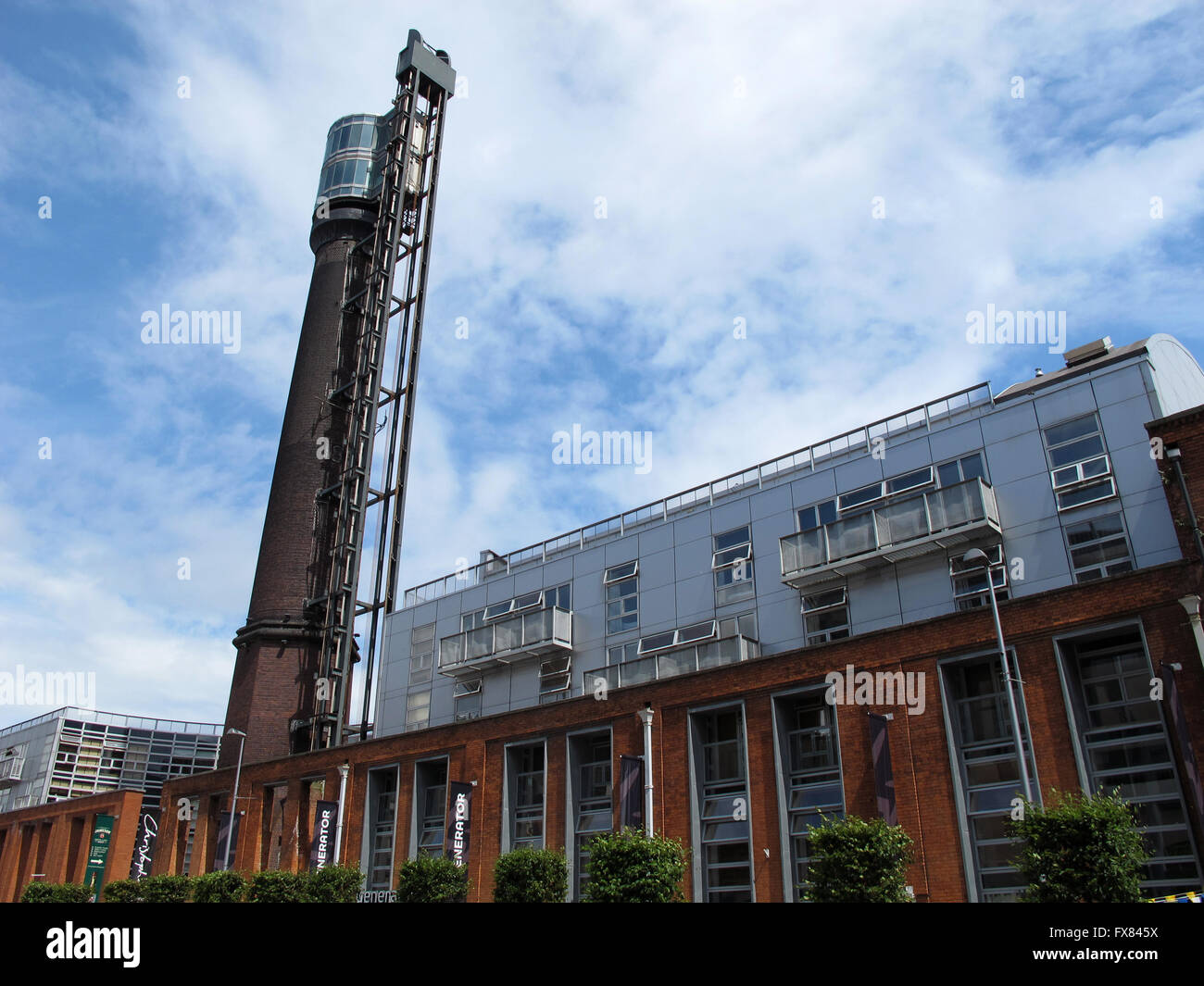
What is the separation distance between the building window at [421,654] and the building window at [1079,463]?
2848 centimetres

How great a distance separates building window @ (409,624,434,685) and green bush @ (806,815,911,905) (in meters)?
27.1

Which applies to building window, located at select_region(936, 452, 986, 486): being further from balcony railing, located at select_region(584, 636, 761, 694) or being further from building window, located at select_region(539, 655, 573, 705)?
building window, located at select_region(539, 655, 573, 705)

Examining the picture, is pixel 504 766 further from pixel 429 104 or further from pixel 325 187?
pixel 429 104

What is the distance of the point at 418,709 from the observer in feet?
146

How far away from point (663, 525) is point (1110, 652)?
18711 mm

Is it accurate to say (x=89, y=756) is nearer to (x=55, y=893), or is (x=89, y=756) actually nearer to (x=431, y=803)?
(x=55, y=893)

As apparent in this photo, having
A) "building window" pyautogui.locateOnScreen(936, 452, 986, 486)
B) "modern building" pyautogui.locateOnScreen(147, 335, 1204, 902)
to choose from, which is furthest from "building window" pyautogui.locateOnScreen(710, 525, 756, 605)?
"building window" pyautogui.locateOnScreen(936, 452, 986, 486)

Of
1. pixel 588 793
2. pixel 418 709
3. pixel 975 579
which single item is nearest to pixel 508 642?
pixel 418 709

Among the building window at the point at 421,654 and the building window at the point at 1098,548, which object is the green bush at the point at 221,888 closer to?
the building window at the point at 421,654

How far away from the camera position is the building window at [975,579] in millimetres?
28453

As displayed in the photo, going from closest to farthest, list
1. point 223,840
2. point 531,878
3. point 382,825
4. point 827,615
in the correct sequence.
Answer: point 531,878 < point 827,615 < point 382,825 < point 223,840

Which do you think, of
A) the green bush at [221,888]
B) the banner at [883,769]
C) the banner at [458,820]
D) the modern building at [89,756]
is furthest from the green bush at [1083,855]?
the modern building at [89,756]

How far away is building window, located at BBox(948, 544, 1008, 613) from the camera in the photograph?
28.5 m

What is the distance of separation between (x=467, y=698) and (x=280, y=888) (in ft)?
36.8
